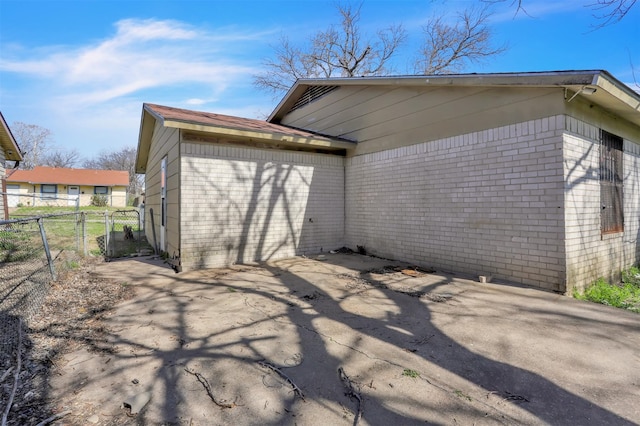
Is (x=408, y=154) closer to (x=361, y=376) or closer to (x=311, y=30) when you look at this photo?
(x=361, y=376)

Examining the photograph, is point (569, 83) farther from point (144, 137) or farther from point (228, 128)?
point (144, 137)

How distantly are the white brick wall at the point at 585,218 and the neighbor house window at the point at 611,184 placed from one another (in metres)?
0.19

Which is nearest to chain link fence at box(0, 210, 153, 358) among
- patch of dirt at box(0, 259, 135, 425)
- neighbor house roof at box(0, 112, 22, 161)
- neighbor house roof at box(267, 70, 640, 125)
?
patch of dirt at box(0, 259, 135, 425)

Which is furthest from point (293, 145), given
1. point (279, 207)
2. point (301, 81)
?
point (301, 81)

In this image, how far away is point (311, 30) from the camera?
20.0 metres

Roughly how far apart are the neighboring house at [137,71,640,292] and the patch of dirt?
6.08 ft

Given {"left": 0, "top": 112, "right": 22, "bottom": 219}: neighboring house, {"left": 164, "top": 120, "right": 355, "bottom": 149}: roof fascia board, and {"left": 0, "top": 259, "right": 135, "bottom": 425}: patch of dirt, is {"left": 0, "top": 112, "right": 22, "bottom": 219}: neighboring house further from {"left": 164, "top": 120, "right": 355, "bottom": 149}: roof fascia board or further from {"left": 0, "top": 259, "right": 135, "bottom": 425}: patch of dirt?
{"left": 164, "top": 120, "right": 355, "bottom": 149}: roof fascia board

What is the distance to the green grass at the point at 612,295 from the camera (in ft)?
15.6

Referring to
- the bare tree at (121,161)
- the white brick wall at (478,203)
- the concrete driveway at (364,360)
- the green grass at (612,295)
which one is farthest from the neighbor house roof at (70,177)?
the green grass at (612,295)

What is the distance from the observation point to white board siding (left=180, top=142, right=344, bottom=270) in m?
6.89

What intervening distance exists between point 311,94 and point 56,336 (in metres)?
9.48

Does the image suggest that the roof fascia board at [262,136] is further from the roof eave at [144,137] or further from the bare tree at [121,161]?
the bare tree at [121,161]

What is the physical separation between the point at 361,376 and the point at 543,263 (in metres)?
4.14

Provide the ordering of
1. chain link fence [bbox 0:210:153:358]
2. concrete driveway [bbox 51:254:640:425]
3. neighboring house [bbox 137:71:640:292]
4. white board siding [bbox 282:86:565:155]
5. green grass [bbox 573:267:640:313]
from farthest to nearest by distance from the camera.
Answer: white board siding [bbox 282:86:565:155]
neighboring house [bbox 137:71:640:292]
green grass [bbox 573:267:640:313]
chain link fence [bbox 0:210:153:358]
concrete driveway [bbox 51:254:640:425]
